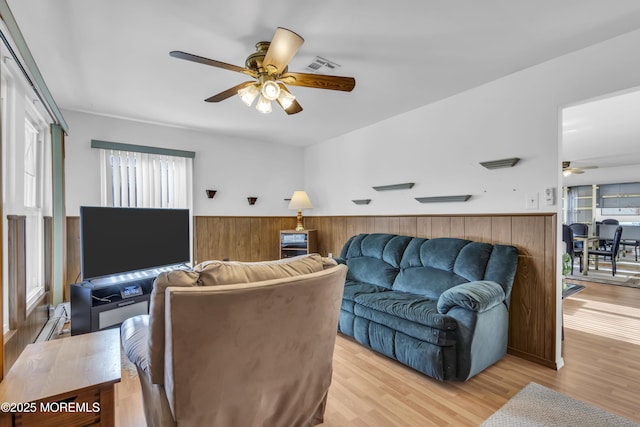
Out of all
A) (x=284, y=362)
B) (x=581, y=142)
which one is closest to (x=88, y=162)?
(x=284, y=362)

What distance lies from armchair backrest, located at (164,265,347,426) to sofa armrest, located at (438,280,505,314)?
3.50 ft

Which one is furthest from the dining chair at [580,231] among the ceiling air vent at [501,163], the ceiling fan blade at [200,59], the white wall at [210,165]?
the ceiling fan blade at [200,59]

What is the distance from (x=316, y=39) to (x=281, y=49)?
0.47 m

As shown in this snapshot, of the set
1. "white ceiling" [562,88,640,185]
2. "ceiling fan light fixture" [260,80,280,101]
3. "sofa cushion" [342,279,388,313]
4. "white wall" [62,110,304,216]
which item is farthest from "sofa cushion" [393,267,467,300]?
"white wall" [62,110,304,216]

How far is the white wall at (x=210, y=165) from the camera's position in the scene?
11.7 feet

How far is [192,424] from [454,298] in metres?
1.77

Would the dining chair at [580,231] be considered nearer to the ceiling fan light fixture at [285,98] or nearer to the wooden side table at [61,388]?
the ceiling fan light fixture at [285,98]

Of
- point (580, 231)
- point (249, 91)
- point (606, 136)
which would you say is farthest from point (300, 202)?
point (580, 231)

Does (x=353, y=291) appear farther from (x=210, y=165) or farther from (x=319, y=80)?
(x=210, y=165)

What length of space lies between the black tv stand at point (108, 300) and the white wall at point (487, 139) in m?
2.62

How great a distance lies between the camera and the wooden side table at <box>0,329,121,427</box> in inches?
40.0

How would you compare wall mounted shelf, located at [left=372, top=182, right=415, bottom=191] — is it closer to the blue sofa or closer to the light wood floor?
the blue sofa

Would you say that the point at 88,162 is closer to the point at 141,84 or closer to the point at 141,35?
the point at 141,84

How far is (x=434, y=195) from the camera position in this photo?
11.0 feet
